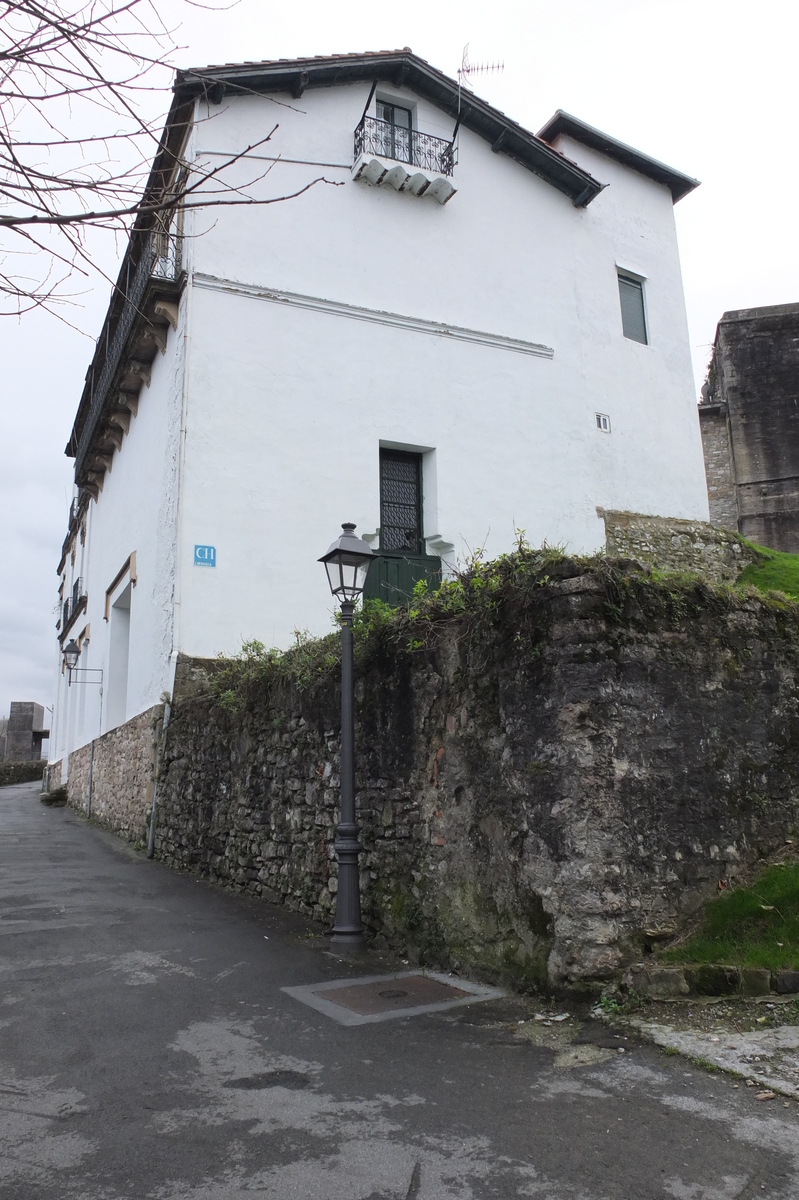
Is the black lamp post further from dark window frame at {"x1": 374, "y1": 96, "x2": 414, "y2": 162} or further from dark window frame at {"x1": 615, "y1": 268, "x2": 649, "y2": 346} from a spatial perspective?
dark window frame at {"x1": 615, "y1": 268, "x2": 649, "y2": 346}

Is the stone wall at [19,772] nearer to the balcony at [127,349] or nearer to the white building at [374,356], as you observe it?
the balcony at [127,349]

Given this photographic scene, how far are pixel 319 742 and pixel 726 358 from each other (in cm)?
1798

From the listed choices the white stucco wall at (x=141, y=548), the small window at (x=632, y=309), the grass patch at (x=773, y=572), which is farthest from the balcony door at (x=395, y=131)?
the grass patch at (x=773, y=572)

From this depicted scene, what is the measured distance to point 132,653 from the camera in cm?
1398

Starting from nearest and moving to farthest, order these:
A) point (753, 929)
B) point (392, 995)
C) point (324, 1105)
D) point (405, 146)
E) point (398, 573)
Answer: point (324, 1105), point (753, 929), point (392, 995), point (398, 573), point (405, 146)

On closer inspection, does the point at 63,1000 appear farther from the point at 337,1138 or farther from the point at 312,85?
the point at 312,85

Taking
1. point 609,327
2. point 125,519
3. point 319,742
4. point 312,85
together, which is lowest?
point 319,742

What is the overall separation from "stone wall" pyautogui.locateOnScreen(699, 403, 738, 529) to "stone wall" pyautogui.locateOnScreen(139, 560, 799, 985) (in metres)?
15.8

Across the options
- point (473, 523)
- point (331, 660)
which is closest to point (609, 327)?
point (473, 523)

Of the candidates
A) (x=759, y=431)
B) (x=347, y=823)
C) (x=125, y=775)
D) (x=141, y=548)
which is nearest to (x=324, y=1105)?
(x=347, y=823)

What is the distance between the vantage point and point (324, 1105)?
3.40 meters

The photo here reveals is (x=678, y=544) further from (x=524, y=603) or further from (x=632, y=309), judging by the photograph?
(x=524, y=603)

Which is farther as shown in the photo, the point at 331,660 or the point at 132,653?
the point at 132,653

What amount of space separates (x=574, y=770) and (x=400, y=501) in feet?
28.3
